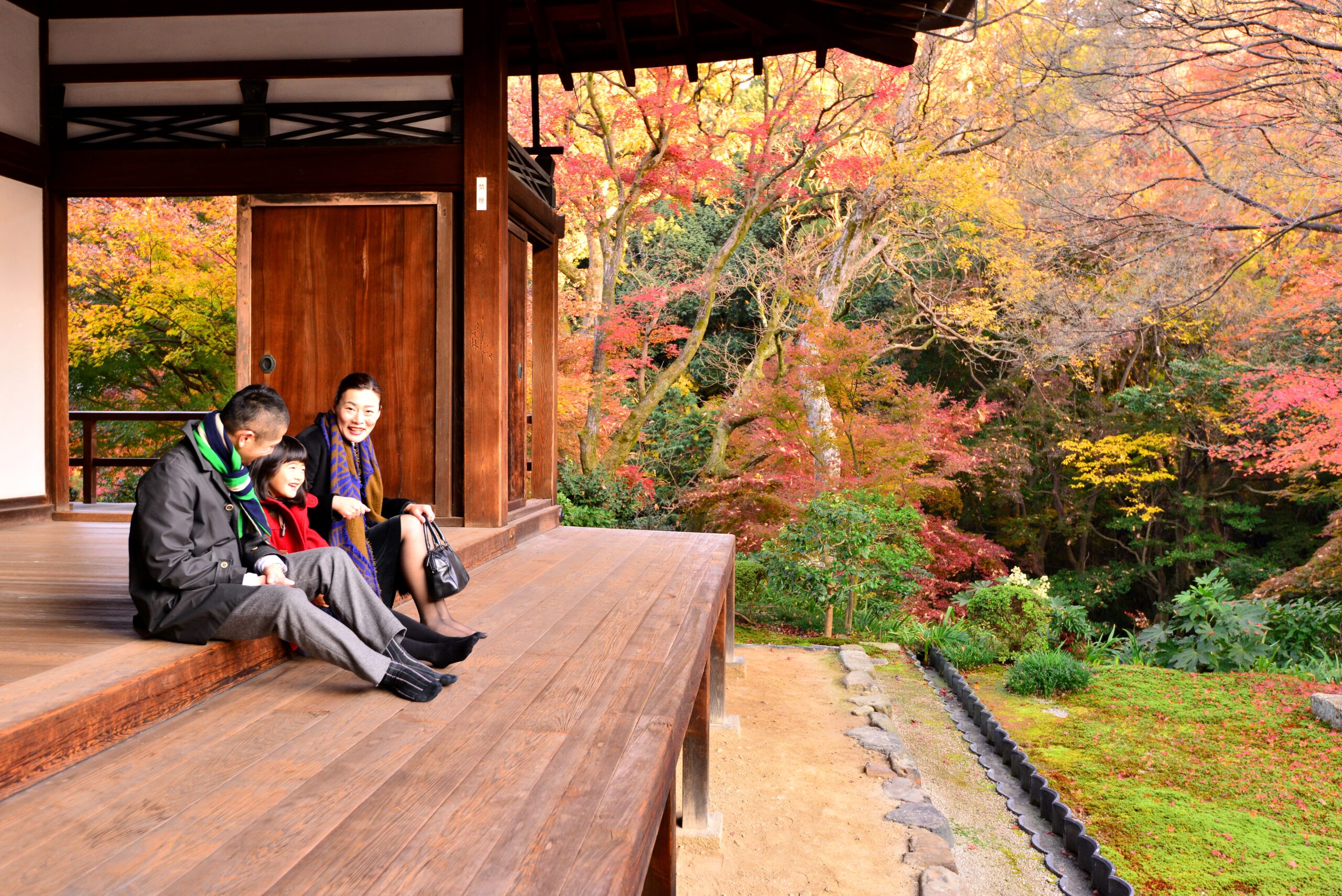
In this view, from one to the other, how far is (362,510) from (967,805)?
3.42m

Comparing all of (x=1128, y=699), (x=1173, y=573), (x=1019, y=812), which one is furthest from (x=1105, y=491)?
(x=1019, y=812)

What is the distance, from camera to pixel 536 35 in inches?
214

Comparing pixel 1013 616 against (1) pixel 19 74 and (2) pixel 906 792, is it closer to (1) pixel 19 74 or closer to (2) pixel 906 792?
(2) pixel 906 792

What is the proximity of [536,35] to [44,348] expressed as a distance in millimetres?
3101

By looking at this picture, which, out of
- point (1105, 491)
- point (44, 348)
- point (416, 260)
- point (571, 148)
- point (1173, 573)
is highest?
point (571, 148)

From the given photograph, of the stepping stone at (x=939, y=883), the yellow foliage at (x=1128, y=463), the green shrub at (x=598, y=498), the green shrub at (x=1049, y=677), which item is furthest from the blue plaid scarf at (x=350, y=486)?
the yellow foliage at (x=1128, y=463)

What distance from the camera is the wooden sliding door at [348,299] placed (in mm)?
4836

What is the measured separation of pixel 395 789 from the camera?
177cm

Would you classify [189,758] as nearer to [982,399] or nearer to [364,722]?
[364,722]

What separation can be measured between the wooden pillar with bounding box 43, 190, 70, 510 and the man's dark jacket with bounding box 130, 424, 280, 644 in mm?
3297

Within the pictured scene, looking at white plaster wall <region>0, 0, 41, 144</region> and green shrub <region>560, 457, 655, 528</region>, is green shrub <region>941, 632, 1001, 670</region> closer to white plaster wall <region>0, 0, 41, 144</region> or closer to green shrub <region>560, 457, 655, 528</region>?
green shrub <region>560, 457, 655, 528</region>

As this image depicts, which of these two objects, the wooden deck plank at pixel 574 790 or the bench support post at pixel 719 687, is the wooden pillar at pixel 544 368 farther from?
the wooden deck plank at pixel 574 790

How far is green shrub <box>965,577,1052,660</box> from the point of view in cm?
796

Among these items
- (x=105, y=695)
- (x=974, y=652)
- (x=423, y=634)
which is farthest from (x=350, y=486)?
(x=974, y=652)
